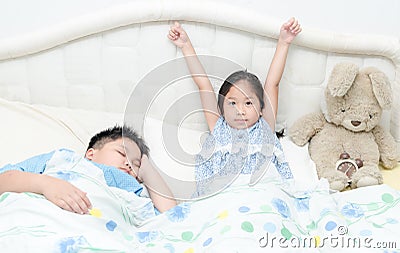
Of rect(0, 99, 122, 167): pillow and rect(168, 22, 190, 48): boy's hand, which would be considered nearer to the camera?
rect(0, 99, 122, 167): pillow

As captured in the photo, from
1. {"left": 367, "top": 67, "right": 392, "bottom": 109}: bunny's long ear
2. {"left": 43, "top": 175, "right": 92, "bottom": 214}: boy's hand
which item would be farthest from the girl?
{"left": 43, "top": 175, "right": 92, "bottom": 214}: boy's hand

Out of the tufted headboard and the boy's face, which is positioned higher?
the tufted headboard

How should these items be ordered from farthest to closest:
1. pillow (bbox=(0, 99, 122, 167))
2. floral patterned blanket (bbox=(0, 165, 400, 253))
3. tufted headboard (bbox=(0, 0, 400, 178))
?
tufted headboard (bbox=(0, 0, 400, 178)), pillow (bbox=(0, 99, 122, 167)), floral patterned blanket (bbox=(0, 165, 400, 253))

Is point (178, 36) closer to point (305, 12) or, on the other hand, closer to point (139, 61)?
point (139, 61)

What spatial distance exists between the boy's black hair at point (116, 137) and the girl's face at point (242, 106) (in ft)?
0.82

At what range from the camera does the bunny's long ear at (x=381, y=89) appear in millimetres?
1775

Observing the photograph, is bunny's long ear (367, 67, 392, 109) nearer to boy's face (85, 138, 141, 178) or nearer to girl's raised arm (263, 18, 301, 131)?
girl's raised arm (263, 18, 301, 131)

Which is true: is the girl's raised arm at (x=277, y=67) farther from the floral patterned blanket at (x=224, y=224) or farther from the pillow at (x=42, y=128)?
the pillow at (x=42, y=128)

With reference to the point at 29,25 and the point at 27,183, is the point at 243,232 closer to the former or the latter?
the point at 27,183

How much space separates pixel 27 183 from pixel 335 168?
0.87 m

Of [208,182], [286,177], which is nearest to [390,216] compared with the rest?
[286,177]

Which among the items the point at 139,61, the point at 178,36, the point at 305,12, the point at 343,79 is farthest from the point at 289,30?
the point at 139,61

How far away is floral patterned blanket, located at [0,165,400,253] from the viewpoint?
4.17 feet

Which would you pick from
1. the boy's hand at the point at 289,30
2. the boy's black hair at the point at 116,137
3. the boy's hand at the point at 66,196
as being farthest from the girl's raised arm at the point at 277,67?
the boy's hand at the point at 66,196
